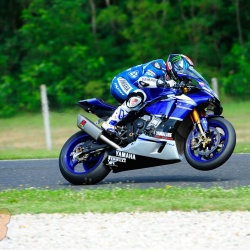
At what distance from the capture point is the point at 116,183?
10961 millimetres

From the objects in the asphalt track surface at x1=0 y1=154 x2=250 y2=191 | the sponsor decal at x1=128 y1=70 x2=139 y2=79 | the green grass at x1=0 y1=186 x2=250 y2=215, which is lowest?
the asphalt track surface at x1=0 y1=154 x2=250 y2=191

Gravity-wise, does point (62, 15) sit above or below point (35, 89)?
above

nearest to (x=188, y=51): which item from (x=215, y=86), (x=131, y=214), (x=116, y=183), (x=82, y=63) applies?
(x=82, y=63)

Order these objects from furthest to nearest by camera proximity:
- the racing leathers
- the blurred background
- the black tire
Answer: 1. the blurred background
2. the black tire
3. the racing leathers

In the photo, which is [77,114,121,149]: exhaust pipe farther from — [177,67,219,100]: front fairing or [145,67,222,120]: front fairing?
[177,67,219,100]: front fairing

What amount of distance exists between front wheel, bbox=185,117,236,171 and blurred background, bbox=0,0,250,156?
15.9 m

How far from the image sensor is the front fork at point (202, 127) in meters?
10.4

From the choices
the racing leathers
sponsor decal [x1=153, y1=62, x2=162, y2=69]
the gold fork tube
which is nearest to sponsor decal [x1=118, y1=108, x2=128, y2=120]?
the racing leathers

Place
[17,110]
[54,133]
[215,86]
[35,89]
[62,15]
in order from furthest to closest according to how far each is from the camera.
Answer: [62,15] → [35,89] → [17,110] → [54,133] → [215,86]

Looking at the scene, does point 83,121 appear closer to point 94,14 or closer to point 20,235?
point 20,235

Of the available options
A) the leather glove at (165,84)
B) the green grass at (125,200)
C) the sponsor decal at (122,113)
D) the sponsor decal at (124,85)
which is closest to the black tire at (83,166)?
the sponsor decal at (122,113)

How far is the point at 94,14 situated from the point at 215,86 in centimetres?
1346

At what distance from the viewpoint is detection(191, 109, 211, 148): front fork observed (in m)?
10.4

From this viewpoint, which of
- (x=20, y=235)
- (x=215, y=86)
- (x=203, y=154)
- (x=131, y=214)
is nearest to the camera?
(x=20, y=235)
